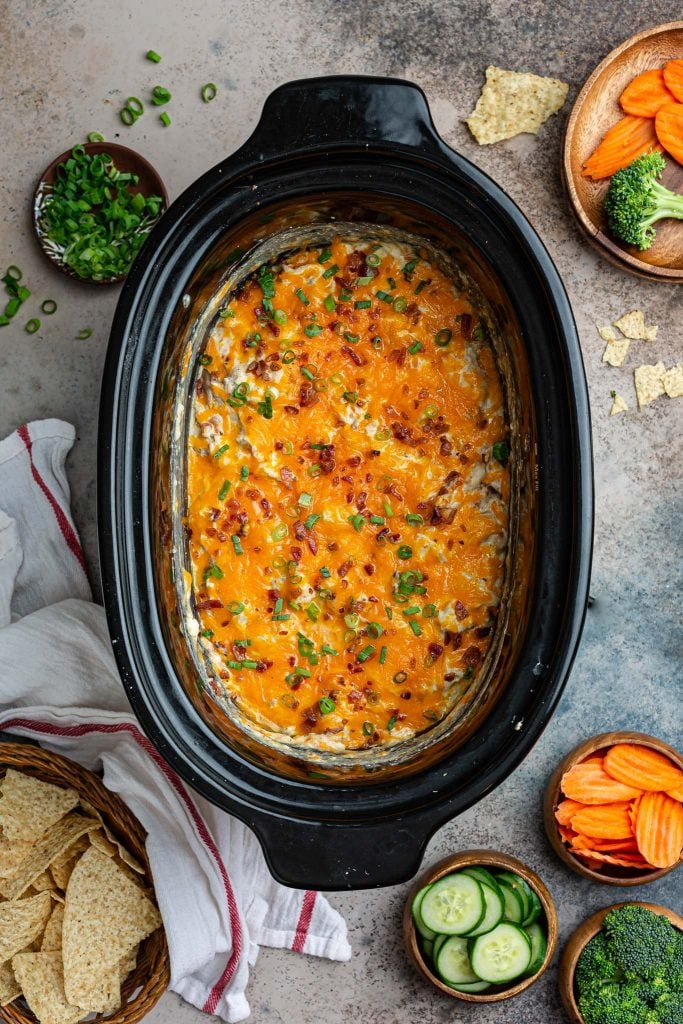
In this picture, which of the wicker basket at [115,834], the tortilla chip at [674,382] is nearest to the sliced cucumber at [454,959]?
the wicker basket at [115,834]

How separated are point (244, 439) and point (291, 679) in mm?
680

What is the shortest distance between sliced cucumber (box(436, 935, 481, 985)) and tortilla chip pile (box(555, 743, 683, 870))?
17.8 inches

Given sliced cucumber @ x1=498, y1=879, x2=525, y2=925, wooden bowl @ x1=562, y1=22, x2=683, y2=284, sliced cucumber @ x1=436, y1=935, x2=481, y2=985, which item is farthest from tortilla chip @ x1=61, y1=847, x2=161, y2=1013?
wooden bowl @ x1=562, y1=22, x2=683, y2=284

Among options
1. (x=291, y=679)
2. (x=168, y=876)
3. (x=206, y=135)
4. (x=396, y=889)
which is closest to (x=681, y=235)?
(x=206, y=135)

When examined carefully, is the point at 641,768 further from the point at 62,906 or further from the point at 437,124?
→ the point at 437,124

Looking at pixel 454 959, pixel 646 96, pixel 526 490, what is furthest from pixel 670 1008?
pixel 646 96

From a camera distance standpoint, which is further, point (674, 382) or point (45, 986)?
point (674, 382)

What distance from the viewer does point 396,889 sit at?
3.13 m

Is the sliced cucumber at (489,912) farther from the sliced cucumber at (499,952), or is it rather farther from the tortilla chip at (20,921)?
the tortilla chip at (20,921)

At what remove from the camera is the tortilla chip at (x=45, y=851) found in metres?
A: 2.86

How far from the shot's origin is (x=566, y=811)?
297cm

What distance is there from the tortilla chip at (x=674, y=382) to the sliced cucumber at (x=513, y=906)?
165 centimetres

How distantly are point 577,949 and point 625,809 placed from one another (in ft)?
1.60

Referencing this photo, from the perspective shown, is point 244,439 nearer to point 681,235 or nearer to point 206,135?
point 206,135
